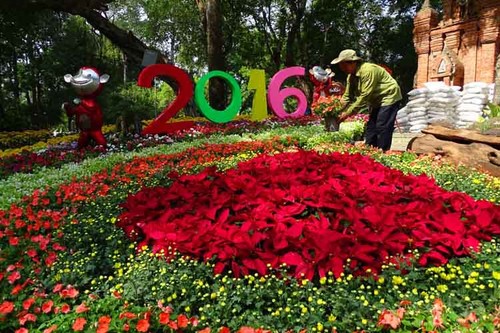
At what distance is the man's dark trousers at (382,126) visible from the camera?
5.82m

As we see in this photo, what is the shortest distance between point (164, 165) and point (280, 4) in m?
19.3

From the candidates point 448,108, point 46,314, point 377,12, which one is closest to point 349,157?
point 46,314

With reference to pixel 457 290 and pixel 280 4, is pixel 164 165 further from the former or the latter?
pixel 280 4

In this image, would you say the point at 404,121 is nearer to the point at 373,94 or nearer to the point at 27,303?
the point at 373,94

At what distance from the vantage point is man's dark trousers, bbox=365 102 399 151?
5.82 m

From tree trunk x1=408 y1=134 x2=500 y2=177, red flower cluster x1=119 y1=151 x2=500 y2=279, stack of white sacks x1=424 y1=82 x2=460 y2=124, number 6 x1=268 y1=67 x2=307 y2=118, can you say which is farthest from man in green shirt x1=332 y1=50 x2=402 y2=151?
stack of white sacks x1=424 y1=82 x2=460 y2=124

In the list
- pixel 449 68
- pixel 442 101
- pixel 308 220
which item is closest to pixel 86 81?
pixel 308 220

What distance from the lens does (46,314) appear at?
6.52 feet

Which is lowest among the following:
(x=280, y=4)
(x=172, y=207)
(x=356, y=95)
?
(x=172, y=207)

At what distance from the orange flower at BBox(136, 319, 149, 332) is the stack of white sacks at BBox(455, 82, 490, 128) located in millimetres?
12699

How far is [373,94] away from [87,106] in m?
5.01

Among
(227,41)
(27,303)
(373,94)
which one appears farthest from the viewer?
(227,41)

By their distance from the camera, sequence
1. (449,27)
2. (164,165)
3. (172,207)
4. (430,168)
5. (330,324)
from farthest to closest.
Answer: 1. (449,27)
2. (164,165)
3. (430,168)
4. (172,207)
5. (330,324)

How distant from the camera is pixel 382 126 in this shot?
590 centimetres
